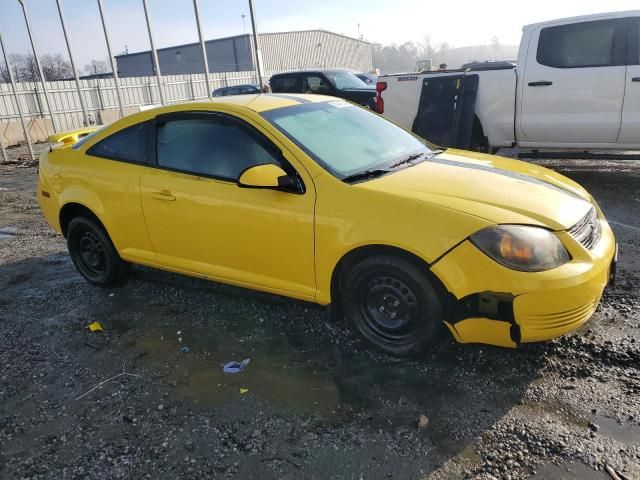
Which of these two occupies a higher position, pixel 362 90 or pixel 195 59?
pixel 195 59

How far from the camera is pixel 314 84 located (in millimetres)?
13789

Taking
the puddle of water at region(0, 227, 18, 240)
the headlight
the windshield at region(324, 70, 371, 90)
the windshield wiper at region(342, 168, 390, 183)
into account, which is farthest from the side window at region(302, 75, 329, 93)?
the headlight

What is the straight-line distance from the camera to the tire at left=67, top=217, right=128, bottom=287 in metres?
4.43

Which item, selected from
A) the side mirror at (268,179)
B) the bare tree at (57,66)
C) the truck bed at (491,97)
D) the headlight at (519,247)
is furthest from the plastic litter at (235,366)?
the bare tree at (57,66)

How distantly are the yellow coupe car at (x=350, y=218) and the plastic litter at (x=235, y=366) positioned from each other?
522 mm

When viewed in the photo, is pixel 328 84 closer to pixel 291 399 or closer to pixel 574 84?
pixel 574 84

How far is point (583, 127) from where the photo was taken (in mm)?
6578

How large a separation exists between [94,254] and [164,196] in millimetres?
1304

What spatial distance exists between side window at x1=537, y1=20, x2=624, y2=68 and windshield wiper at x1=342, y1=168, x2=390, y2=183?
4650 mm

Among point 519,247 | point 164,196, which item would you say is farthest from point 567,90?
point 164,196

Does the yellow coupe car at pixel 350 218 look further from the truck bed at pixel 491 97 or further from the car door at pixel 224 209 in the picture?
the truck bed at pixel 491 97

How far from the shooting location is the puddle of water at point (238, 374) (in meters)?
2.88

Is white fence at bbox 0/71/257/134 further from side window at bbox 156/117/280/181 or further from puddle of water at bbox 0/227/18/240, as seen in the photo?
side window at bbox 156/117/280/181

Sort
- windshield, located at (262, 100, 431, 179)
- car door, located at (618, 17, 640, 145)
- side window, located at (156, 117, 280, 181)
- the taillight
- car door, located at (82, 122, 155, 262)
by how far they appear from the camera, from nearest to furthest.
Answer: windshield, located at (262, 100, 431, 179) < side window, located at (156, 117, 280, 181) < car door, located at (82, 122, 155, 262) < car door, located at (618, 17, 640, 145) < the taillight
